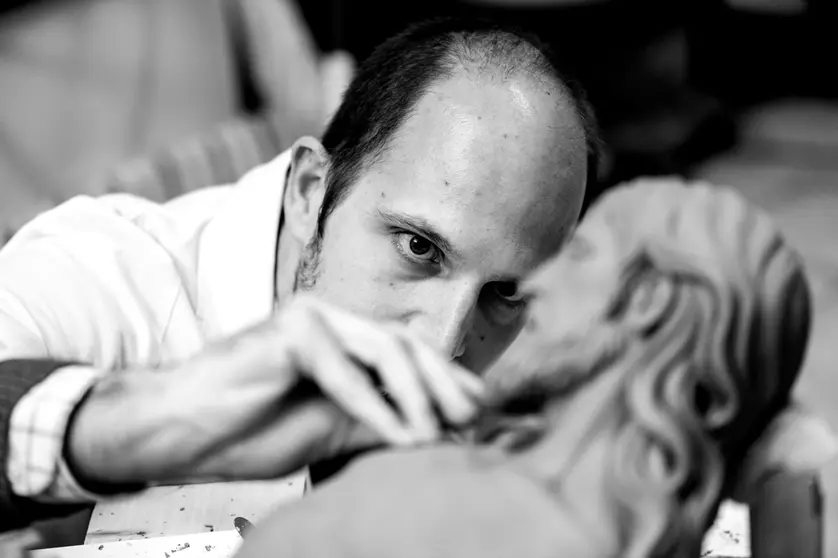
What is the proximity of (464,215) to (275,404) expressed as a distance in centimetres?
26

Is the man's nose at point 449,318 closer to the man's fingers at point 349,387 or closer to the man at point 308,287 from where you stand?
the man at point 308,287

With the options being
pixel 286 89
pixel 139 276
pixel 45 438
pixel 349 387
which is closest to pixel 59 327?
pixel 139 276

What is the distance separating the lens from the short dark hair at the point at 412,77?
75 cm

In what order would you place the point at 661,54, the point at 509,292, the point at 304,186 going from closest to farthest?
1. the point at 509,292
2. the point at 304,186
3. the point at 661,54

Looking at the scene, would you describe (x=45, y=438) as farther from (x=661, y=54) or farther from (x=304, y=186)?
(x=661, y=54)

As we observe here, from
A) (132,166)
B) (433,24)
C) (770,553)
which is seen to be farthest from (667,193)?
(132,166)

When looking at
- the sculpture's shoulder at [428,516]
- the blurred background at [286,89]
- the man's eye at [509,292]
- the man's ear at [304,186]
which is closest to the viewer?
the sculpture's shoulder at [428,516]

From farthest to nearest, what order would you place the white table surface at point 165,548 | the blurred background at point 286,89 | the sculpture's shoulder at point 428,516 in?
the blurred background at point 286,89 → the white table surface at point 165,548 → the sculpture's shoulder at point 428,516

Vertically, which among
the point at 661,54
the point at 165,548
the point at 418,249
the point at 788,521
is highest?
the point at 418,249

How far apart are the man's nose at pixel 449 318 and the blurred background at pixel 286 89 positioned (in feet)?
1.31

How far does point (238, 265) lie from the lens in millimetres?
813

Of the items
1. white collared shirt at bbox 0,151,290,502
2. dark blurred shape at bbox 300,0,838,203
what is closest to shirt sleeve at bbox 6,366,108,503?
white collared shirt at bbox 0,151,290,502

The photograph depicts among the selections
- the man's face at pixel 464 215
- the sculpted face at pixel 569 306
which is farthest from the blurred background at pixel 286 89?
the sculpted face at pixel 569 306

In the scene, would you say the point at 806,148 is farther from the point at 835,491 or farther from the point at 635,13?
the point at 835,491
